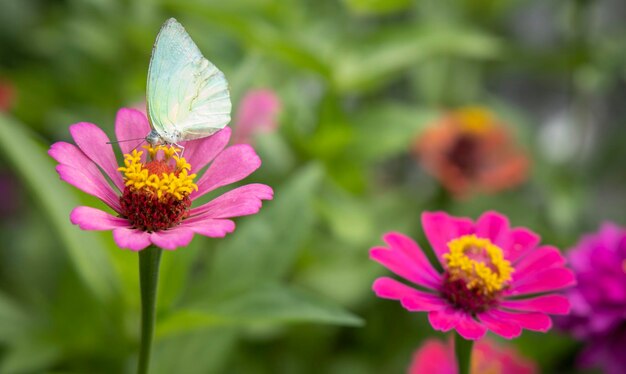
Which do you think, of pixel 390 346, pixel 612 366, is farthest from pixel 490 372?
pixel 390 346

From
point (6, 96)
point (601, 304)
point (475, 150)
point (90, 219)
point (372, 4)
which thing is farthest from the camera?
point (475, 150)

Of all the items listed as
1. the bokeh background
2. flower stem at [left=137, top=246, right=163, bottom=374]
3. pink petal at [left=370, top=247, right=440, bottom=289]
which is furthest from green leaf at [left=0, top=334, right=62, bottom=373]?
pink petal at [left=370, top=247, right=440, bottom=289]

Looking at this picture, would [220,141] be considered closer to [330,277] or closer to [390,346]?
[330,277]

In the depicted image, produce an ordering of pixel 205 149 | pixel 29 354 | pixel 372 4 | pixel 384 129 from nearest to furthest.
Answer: pixel 205 149 < pixel 29 354 < pixel 372 4 < pixel 384 129

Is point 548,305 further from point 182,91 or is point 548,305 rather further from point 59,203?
point 59,203

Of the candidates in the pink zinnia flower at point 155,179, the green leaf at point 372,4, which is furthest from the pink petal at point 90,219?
the green leaf at point 372,4

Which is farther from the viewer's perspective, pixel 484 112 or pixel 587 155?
pixel 587 155

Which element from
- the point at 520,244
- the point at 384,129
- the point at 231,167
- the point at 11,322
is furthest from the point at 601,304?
the point at 11,322
